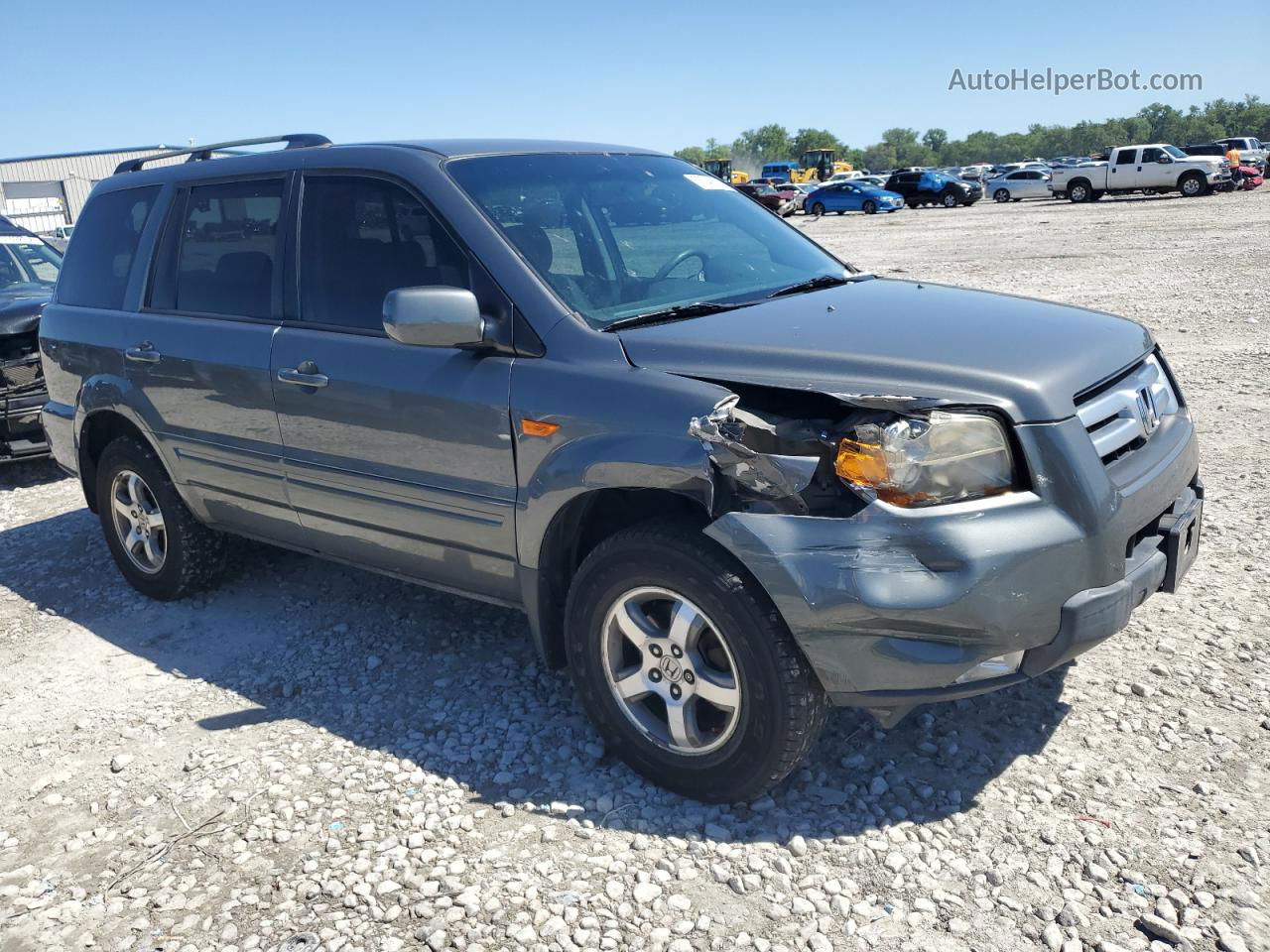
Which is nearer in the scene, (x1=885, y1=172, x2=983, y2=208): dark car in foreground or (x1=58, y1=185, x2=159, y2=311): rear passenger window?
(x1=58, y1=185, x2=159, y2=311): rear passenger window

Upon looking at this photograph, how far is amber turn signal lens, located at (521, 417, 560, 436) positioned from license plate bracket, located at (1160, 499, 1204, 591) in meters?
1.82

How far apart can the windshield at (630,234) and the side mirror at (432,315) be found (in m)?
0.33

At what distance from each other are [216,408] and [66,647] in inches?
54.2

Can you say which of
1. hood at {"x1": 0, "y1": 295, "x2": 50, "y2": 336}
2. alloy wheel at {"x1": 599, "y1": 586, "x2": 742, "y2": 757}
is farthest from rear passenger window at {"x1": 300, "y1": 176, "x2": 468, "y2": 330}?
hood at {"x1": 0, "y1": 295, "x2": 50, "y2": 336}

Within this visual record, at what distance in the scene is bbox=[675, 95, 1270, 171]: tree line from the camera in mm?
112188

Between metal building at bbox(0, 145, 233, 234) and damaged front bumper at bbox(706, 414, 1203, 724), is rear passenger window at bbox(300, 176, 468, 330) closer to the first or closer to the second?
damaged front bumper at bbox(706, 414, 1203, 724)

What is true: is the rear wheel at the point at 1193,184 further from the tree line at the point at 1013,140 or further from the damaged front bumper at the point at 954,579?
the tree line at the point at 1013,140

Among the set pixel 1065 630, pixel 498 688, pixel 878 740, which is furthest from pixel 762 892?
pixel 498 688

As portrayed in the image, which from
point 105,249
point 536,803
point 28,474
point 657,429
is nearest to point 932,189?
point 28,474

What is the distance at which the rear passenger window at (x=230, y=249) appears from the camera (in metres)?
4.08

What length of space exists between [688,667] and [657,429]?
70cm

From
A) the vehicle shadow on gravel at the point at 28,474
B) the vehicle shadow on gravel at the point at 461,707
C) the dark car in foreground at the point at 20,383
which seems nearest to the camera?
the vehicle shadow on gravel at the point at 461,707

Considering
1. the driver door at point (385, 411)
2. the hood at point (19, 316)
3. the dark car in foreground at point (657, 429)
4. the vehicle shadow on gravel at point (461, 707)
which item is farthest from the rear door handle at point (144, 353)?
the hood at point (19, 316)

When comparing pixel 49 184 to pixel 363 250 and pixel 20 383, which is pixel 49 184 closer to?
pixel 20 383
